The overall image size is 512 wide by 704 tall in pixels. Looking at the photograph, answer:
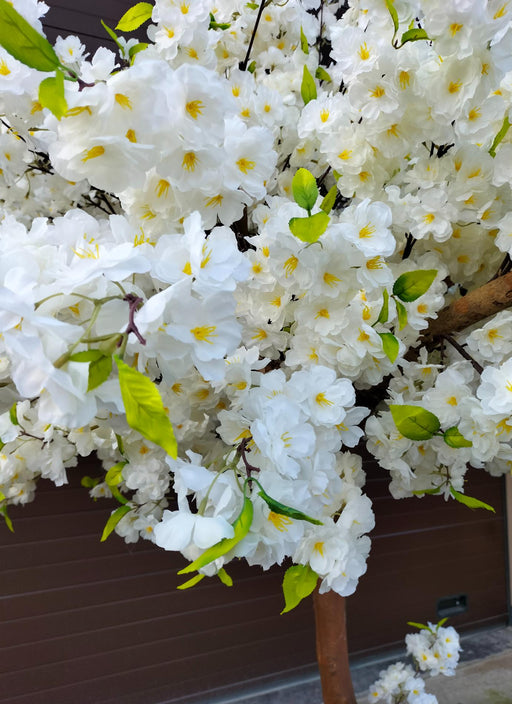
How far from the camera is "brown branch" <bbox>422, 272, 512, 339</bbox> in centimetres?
96

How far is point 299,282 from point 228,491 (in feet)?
1.14

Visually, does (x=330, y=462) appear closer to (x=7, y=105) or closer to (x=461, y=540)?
(x=7, y=105)

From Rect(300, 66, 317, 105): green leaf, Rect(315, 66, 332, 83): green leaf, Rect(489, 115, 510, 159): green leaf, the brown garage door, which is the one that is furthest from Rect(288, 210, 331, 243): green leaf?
the brown garage door

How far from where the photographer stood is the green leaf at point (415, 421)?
0.91 m

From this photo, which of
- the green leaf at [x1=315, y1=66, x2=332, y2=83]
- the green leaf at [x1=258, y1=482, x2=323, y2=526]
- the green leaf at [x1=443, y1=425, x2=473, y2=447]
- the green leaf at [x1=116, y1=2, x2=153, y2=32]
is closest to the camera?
the green leaf at [x1=258, y1=482, x2=323, y2=526]

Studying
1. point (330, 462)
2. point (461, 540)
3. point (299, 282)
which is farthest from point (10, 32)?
point (461, 540)

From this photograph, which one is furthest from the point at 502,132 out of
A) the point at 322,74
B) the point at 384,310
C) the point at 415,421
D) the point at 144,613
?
the point at 144,613

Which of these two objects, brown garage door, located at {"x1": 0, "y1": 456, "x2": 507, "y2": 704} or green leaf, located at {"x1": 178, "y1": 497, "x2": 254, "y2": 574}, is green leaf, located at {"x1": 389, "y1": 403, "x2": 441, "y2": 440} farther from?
brown garage door, located at {"x1": 0, "y1": 456, "x2": 507, "y2": 704}

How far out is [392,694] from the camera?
7.50 ft

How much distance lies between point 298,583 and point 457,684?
8.32ft

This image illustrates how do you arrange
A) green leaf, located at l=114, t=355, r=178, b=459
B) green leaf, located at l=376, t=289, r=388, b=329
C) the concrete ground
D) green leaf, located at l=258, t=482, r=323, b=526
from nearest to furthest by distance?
1. green leaf, located at l=114, t=355, r=178, b=459
2. green leaf, located at l=258, t=482, r=323, b=526
3. green leaf, located at l=376, t=289, r=388, b=329
4. the concrete ground

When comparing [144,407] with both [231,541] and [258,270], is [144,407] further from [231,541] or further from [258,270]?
[258,270]

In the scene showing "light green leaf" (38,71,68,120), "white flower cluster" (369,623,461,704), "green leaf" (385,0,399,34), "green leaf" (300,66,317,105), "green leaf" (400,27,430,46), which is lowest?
"white flower cluster" (369,623,461,704)

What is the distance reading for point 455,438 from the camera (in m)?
0.99
